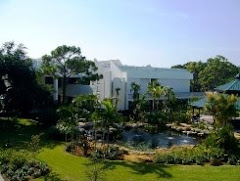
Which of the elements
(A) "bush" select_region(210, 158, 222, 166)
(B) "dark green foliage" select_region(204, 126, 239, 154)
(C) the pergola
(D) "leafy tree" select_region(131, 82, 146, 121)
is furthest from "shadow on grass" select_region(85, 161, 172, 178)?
(D) "leafy tree" select_region(131, 82, 146, 121)

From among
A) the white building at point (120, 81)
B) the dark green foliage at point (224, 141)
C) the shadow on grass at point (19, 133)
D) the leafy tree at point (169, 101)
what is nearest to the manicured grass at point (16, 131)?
the shadow on grass at point (19, 133)

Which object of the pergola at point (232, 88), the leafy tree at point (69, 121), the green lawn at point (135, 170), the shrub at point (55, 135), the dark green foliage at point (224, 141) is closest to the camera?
the green lawn at point (135, 170)

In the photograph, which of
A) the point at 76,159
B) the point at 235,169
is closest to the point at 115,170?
the point at 76,159

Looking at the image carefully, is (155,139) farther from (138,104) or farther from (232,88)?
(232,88)

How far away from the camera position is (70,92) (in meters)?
47.2

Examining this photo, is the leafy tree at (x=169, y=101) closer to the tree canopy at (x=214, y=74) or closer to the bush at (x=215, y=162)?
the bush at (x=215, y=162)

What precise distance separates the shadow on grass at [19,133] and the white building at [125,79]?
11021 millimetres

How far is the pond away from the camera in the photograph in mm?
27578

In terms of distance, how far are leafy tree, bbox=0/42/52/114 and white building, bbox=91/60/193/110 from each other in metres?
10.3

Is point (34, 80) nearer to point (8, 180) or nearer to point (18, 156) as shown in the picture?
point (18, 156)

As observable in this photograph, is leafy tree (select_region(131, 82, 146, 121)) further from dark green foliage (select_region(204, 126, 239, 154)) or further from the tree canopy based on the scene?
the tree canopy

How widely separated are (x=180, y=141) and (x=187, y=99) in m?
22.2

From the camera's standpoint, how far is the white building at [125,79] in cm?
4488

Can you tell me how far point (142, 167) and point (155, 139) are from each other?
11.5m
